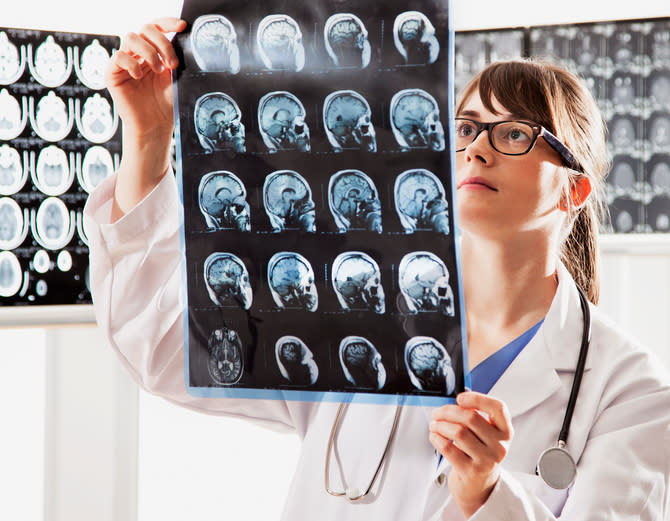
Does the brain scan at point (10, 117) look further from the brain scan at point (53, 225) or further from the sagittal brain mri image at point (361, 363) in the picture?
the sagittal brain mri image at point (361, 363)

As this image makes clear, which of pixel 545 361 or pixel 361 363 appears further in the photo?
pixel 545 361

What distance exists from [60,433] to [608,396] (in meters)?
1.12

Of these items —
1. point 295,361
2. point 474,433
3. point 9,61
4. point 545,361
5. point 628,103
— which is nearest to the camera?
point 474,433

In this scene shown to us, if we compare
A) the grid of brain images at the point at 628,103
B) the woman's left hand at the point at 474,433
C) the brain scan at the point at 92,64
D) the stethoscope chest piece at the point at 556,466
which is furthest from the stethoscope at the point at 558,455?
the brain scan at the point at 92,64

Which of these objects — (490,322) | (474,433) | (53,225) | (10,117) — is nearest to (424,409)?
(490,322)

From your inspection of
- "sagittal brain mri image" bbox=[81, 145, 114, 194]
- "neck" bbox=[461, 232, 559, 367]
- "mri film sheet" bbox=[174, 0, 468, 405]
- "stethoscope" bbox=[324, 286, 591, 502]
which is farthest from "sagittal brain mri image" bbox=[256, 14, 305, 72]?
"sagittal brain mri image" bbox=[81, 145, 114, 194]

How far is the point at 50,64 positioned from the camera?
1.31m

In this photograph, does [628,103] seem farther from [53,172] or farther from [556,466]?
[53,172]

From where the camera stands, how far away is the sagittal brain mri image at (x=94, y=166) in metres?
1.35

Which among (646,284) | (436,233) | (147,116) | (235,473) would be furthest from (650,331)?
(147,116)

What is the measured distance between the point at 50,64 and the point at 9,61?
0.07 m

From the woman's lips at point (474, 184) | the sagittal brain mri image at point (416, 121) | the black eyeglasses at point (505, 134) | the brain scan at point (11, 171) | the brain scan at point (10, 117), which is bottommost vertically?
the woman's lips at point (474, 184)

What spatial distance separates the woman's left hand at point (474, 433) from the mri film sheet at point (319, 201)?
0.10 feet

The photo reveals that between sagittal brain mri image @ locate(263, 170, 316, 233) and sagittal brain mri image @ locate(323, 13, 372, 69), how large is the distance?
0.12 metres
